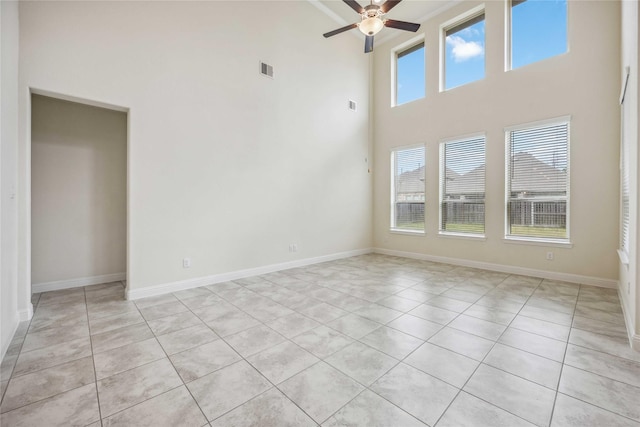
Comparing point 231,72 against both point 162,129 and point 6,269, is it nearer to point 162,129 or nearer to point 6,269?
point 162,129

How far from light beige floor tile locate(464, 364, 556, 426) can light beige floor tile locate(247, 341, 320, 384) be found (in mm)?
1111

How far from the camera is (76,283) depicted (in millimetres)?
3846

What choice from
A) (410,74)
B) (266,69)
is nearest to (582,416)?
(266,69)

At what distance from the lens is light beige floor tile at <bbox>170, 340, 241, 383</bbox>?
1.88 m

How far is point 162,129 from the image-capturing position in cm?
352

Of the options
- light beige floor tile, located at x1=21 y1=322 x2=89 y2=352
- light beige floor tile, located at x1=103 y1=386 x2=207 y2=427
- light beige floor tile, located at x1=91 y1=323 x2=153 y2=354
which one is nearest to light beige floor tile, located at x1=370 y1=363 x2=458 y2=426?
light beige floor tile, located at x1=103 y1=386 x2=207 y2=427

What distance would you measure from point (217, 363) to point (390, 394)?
1.26 metres

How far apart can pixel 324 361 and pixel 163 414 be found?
1.05 m

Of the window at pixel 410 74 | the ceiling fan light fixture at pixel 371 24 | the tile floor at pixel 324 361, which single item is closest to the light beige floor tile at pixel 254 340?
the tile floor at pixel 324 361

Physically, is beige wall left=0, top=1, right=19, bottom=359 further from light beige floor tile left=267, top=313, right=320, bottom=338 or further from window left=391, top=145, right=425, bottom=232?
window left=391, top=145, right=425, bottom=232

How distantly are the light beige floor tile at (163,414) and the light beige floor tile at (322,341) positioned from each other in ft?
2.98

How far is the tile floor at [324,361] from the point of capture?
1503mm

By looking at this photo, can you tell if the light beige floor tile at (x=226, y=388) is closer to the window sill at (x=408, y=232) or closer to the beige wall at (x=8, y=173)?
the beige wall at (x=8, y=173)

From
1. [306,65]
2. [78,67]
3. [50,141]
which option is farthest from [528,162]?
[50,141]
